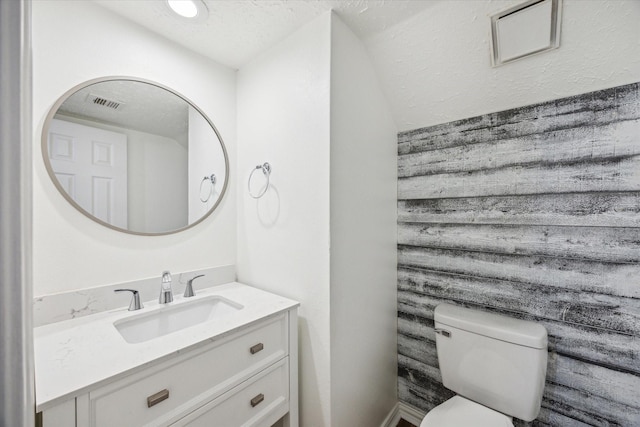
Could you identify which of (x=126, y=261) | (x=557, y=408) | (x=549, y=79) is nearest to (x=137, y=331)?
(x=126, y=261)

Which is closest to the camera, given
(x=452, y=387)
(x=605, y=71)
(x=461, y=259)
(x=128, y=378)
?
(x=128, y=378)

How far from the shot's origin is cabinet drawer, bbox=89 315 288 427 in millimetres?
785

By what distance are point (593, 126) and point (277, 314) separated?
1649mm

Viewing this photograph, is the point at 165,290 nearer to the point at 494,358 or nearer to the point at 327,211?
the point at 327,211

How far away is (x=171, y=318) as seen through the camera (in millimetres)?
1292

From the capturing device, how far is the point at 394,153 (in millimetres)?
1718

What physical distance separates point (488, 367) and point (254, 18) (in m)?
2.01

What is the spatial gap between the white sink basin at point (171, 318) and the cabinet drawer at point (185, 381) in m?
0.23

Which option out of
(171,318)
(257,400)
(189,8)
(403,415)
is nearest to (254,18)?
(189,8)

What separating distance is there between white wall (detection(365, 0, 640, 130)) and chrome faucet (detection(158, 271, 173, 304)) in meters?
1.58

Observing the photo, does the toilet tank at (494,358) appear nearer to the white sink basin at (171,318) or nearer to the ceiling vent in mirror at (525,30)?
the white sink basin at (171,318)

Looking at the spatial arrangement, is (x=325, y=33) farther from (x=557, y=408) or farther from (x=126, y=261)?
(x=557, y=408)

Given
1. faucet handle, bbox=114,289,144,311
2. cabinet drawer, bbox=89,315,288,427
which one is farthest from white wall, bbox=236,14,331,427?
faucet handle, bbox=114,289,144,311

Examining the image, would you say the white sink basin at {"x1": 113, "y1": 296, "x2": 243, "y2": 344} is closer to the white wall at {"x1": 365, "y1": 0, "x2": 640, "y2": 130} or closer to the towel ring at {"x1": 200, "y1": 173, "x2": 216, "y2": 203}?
the towel ring at {"x1": 200, "y1": 173, "x2": 216, "y2": 203}
